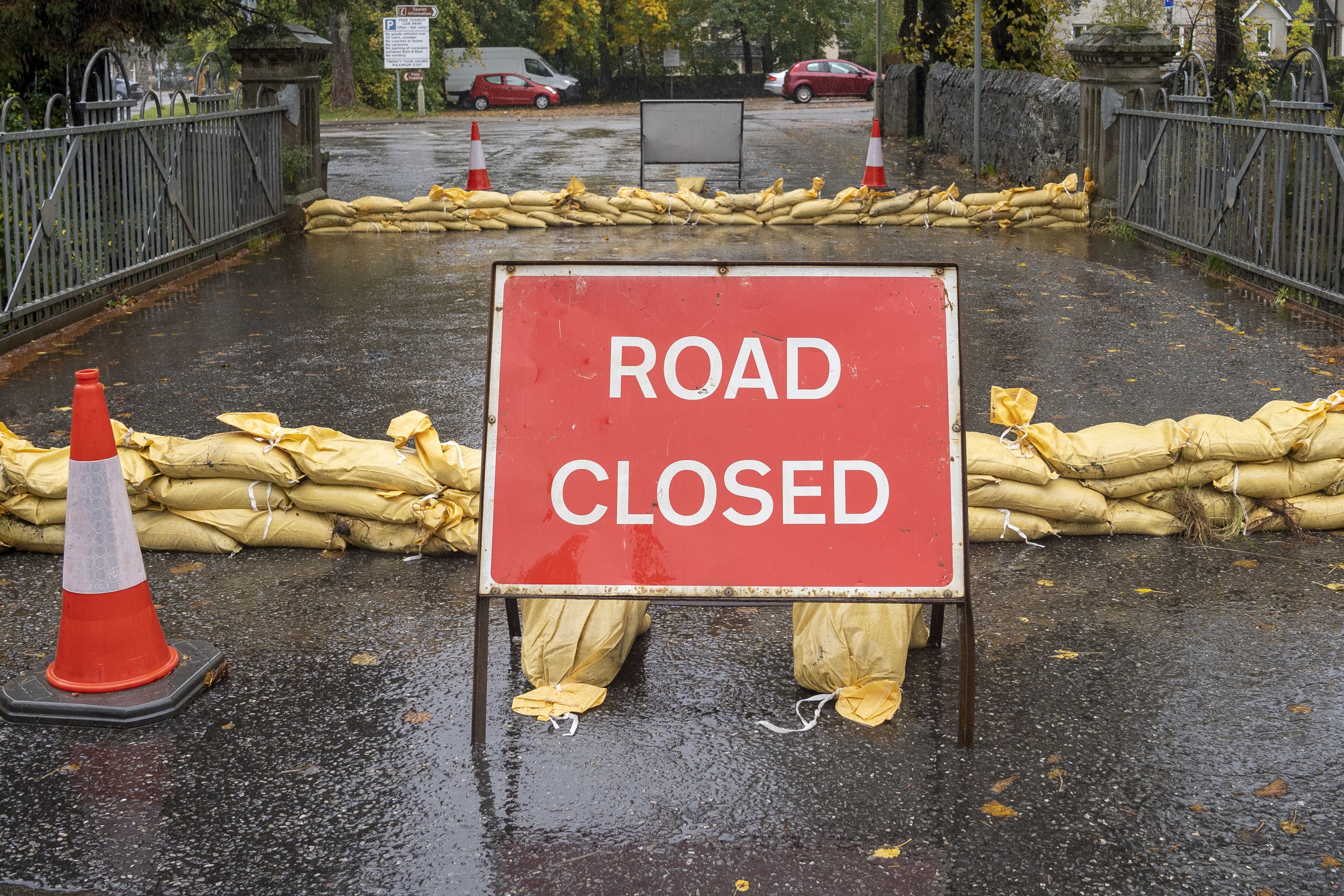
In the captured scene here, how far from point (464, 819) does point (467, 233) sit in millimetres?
11376

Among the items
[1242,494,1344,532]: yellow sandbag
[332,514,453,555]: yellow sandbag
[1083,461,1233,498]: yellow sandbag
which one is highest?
[1083,461,1233,498]: yellow sandbag

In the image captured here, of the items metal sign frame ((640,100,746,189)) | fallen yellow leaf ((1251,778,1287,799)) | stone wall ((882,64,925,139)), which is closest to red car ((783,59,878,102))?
stone wall ((882,64,925,139))

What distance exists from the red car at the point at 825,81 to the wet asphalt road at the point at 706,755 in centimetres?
4604

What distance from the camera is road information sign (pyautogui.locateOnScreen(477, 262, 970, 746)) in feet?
11.6

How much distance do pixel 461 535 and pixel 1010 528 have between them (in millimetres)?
1977

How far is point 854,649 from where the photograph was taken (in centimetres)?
378

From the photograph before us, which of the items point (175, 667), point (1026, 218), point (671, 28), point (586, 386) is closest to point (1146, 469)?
point (586, 386)

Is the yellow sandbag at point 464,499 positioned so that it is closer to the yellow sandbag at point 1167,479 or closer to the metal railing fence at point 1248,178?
the yellow sandbag at point 1167,479

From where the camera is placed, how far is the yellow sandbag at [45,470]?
4.85 meters

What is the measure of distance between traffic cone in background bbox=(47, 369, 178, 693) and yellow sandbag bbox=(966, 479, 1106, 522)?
2821 millimetres

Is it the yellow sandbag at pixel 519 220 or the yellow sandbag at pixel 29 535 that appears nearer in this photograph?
the yellow sandbag at pixel 29 535

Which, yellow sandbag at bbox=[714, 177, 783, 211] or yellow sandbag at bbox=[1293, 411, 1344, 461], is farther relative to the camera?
yellow sandbag at bbox=[714, 177, 783, 211]

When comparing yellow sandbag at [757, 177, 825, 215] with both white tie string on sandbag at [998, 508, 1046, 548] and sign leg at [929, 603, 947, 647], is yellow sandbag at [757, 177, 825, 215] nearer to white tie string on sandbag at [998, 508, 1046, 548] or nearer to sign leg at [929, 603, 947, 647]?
white tie string on sandbag at [998, 508, 1046, 548]

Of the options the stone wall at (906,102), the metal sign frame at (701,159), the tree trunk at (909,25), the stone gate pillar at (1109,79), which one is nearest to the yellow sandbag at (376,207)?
the metal sign frame at (701,159)
